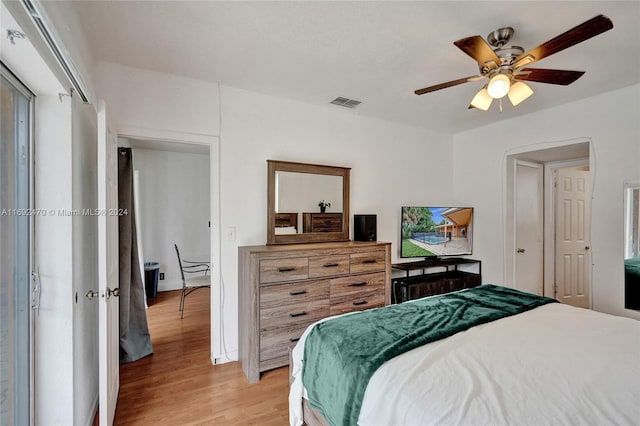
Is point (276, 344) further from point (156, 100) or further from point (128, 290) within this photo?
point (156, 100)

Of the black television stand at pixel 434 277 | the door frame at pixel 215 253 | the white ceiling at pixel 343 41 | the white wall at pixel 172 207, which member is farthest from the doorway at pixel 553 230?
the white wall at pixel 172 207

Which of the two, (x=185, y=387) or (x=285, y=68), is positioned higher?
(x=285, y=68)

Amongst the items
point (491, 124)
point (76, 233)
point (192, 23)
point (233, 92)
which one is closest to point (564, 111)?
point (491, 124)

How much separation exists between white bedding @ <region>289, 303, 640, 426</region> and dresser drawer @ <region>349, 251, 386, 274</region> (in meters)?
1.37

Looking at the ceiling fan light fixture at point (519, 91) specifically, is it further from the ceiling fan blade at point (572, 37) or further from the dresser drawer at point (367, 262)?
the dresser drawer at point (367, 262)

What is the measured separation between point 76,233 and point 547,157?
16.5 feet

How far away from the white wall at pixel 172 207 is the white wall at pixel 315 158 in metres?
2.67

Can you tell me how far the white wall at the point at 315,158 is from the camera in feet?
9.61

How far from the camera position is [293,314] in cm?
269

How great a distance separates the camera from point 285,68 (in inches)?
101

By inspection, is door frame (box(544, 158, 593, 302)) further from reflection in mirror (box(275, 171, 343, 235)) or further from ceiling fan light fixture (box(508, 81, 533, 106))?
reflection in mirror (box(275, 171, 343, 235))

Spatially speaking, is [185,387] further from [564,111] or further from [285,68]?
[564,111]

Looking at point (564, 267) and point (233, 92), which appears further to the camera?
point (564, 267)

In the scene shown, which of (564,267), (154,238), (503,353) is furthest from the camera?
(154,238)
